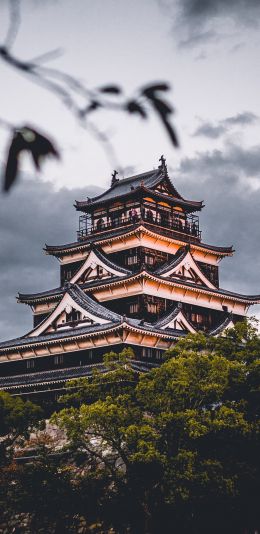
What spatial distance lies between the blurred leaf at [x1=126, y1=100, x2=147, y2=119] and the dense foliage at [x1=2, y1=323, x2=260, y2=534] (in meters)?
18.9

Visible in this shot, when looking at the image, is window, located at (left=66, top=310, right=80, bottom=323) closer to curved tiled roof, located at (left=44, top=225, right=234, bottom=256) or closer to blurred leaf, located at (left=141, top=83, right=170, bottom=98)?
curved tiled roof, located at (left=44, top=225, right=234, bottom=256)

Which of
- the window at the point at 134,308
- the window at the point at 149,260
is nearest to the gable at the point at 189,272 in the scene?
the window at the point at 149,260

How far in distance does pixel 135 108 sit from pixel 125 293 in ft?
115

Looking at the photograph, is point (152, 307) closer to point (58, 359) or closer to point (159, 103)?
point (58, 359)

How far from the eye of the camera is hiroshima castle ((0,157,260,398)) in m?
33.3

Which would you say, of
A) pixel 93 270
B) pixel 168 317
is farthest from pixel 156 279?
pixel 93 270

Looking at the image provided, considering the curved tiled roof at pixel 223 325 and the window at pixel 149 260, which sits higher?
the window at pixel 149 260

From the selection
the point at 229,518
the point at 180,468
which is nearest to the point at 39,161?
the point at 180,468

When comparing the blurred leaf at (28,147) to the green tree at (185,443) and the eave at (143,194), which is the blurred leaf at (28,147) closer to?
the green tree at (185,443)

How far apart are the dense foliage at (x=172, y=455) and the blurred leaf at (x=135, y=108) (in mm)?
18935

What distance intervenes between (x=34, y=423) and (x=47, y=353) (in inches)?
348

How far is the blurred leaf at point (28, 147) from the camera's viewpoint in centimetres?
227

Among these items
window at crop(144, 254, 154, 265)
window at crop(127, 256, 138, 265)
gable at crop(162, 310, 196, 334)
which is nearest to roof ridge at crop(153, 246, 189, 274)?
window at crop(144, 254, 154, 265)

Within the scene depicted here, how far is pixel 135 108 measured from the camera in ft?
7.98
